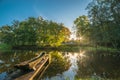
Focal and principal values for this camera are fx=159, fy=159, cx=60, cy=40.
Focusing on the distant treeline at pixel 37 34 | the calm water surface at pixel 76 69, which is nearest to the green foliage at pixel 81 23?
the distant treeline at pixel 37 34

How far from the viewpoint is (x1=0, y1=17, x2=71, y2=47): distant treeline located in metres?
57.8

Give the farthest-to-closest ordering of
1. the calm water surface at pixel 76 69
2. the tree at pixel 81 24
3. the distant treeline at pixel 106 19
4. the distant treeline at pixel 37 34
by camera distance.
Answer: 1. the tree at pixel 81 24
2. the distant treeline at pixel 37 34
3. the distant treeline at pixel 106 19
4. the calm water surface at pixel 76 69

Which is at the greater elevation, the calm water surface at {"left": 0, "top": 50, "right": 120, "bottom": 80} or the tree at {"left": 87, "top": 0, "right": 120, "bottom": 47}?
the tree at {"left": 87, "top": 0, "right": 120, "bottom": 47}

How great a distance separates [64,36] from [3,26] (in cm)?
2599

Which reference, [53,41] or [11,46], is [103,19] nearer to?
[53,41]

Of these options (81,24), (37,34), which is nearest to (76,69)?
(37,34)

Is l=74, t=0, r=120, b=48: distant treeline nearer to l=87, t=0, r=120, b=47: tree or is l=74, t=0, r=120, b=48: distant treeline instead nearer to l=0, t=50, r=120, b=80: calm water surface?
l=87, t=0, r=120, b=47: tree

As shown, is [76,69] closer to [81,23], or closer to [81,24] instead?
[81,24]

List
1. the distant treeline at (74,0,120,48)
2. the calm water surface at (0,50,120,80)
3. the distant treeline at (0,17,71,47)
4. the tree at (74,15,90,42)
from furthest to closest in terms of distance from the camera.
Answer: the tree at (74,15,90,42) < the distant treeline at (0,17,71,47) < the distant treeline at (74,0,120,48) < the calm water surface at (0,50,120,80)

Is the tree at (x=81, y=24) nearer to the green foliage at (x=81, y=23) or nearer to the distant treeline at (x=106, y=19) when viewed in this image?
the green foliage at (x=81, y=23)

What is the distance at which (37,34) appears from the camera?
58.0m

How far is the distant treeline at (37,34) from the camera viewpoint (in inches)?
2276

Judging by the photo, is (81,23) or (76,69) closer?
(76,69)

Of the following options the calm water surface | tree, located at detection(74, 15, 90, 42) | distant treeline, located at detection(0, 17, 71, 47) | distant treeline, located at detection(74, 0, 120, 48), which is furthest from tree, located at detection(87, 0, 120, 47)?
tree, located at detection(74, 15, 90, 42)
